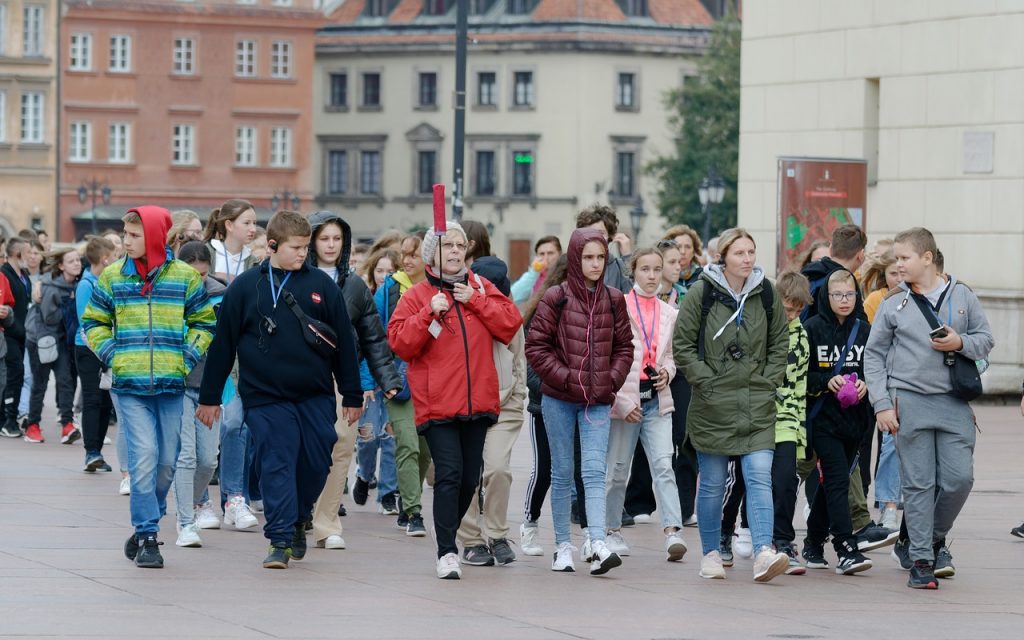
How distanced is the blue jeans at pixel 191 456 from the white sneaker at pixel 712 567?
10.1 feet

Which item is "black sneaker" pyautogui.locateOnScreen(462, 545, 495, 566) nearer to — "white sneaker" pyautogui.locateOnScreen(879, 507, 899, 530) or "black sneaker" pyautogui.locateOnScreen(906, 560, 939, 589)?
"black sneaker" pyautogui.locateOnScreen(906, 560, 939, 589)

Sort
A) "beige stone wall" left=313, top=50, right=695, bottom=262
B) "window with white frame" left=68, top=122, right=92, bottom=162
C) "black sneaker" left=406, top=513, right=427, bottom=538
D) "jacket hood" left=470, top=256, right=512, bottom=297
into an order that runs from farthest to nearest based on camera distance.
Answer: "beige stone wall" left=313, top=50, right=695, bottom=262, "window with white frame" left=68, top=122, right=92, bottom=162, "black sneaker" left=406, top=513, right=427, bottom=538, "jacket hood" left=470, top=256, right=512, bottom=297

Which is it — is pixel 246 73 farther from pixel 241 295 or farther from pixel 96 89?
pixel 241 295

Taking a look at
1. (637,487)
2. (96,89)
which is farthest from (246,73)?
(637,487)

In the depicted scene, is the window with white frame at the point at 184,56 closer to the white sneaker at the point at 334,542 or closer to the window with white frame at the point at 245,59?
the window with white frame at the point at 245,59

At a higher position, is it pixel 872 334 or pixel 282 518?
pixel 872 334

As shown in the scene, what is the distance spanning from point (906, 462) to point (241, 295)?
12.3 ft

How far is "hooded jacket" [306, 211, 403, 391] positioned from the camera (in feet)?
39.8

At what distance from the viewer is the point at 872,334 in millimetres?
11586

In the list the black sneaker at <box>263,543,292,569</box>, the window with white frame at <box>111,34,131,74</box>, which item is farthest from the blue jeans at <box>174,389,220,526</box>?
the window with white frame at <box>111,34,131,74</box>

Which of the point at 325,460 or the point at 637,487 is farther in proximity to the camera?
the point at 637,487

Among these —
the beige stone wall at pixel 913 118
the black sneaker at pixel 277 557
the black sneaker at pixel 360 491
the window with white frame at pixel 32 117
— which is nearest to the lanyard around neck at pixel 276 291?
the black sneaker at pixel 277 557

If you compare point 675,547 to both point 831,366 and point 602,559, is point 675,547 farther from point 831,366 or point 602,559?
point 831,366

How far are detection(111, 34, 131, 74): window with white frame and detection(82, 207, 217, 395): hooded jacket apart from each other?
7865cm
